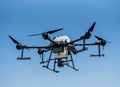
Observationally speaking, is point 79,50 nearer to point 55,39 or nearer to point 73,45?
point 73,45

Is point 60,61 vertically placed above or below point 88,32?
below

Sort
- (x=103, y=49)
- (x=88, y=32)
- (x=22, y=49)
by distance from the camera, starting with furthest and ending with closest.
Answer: (x=22, y=49) < (x=103, y=49) < (x=88, y=32)

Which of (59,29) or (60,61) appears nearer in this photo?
(59,29)

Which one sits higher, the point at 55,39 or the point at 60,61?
the point at 55,39

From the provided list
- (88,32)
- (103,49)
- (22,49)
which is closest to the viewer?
(88,32)

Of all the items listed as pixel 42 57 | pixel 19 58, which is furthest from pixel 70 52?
pixel 19 58

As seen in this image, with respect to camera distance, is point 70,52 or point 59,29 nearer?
point 59,29

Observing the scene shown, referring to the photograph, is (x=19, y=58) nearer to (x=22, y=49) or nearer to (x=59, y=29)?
(x=22, y=49)

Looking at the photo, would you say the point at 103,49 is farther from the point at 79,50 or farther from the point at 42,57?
the point at 42,57
